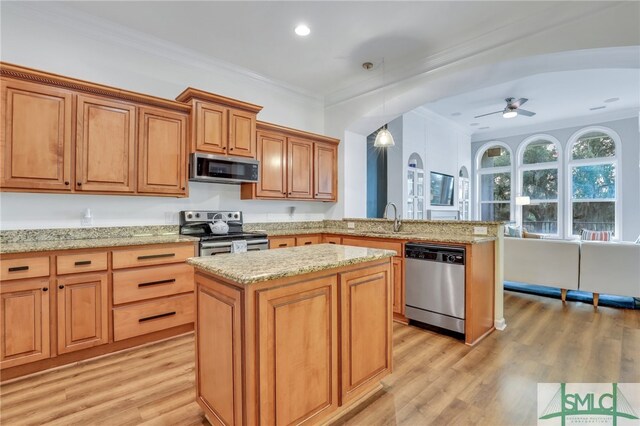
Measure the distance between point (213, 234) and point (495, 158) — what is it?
8.16 meters

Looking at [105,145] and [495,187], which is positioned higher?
[495,187]

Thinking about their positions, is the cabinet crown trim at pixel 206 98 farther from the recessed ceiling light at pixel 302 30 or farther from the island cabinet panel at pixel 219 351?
the island cabinet panel at pixel 219 351

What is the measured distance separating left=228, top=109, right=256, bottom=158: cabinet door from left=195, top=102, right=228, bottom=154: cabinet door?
0.27 ft

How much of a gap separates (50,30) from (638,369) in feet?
18.5

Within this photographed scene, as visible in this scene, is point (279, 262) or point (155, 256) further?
point (155, 256)

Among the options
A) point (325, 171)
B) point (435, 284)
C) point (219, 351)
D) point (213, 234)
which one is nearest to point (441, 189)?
point (325, 171)

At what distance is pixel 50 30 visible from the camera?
277 centimetres

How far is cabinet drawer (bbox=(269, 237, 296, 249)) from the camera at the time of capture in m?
3.81

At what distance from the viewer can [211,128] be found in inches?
132

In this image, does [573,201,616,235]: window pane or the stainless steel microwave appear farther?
[573,201,616,235]: window pane

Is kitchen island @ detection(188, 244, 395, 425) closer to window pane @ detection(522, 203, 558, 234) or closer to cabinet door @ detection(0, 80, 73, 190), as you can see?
cabinet door @ detection(0, 80, 73, 190)

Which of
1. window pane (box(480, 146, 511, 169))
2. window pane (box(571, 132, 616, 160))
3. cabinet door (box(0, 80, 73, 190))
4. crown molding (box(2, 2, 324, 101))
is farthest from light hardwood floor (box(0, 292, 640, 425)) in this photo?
window pane (box(480, 146, 511, 169))

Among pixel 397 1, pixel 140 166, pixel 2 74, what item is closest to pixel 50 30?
pixel 2 74

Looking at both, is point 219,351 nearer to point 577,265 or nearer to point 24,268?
point 24,268
